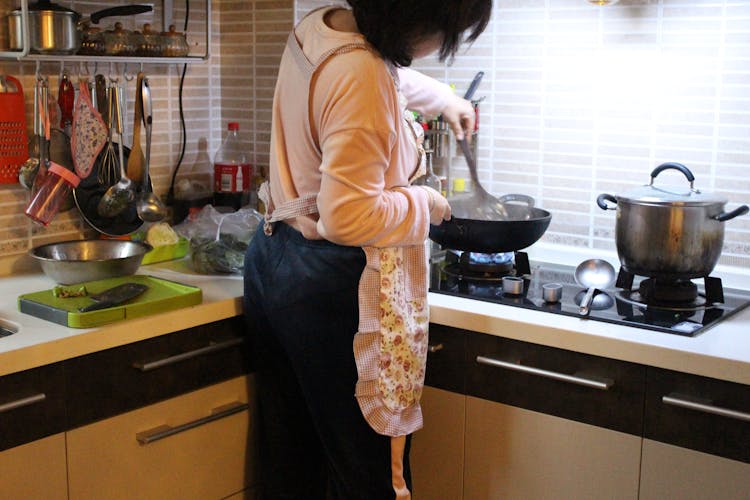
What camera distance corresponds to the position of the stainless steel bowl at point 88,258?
6.84ft

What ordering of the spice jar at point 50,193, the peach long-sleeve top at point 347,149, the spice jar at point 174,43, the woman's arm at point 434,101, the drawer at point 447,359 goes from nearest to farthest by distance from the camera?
1. the peach long-sleeve top at point 347,149
2. the drawer at point 447,359
3. the woman's arm at point 434,101
4. the spice jar at point 50,193
5. the spice jar at point 174,43

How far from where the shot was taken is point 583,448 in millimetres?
1857

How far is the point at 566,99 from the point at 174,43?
984 mm

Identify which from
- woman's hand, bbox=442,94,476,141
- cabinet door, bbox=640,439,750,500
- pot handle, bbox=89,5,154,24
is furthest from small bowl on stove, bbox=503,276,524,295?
pot handle, bbox=89,5,154,24

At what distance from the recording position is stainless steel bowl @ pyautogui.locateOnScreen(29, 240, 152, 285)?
2.08 m

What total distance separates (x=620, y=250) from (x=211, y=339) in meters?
0.90

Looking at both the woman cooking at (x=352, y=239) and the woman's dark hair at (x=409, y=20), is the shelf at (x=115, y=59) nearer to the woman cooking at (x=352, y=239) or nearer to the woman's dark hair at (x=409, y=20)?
the woman cooking at (x=352, y=239)

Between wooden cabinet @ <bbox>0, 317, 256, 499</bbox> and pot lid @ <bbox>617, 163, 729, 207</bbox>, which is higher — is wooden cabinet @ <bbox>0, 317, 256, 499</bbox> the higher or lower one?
the lower one

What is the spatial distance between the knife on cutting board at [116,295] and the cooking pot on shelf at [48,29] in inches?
21.2

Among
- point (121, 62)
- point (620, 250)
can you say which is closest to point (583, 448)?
point (620, 250)

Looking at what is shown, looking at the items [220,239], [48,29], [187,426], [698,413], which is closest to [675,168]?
[698,413]

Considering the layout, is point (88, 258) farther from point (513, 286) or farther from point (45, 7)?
point (513, 286)

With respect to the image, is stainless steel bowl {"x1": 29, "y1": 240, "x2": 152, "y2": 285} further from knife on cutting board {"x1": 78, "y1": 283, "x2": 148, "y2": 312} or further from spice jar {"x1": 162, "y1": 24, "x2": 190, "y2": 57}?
spice jar {"x1": 162, "y1": 24, "x2": 190, "y2": 57}

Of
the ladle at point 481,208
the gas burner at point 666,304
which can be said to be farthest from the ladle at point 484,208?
the gas burner at point 666,304
